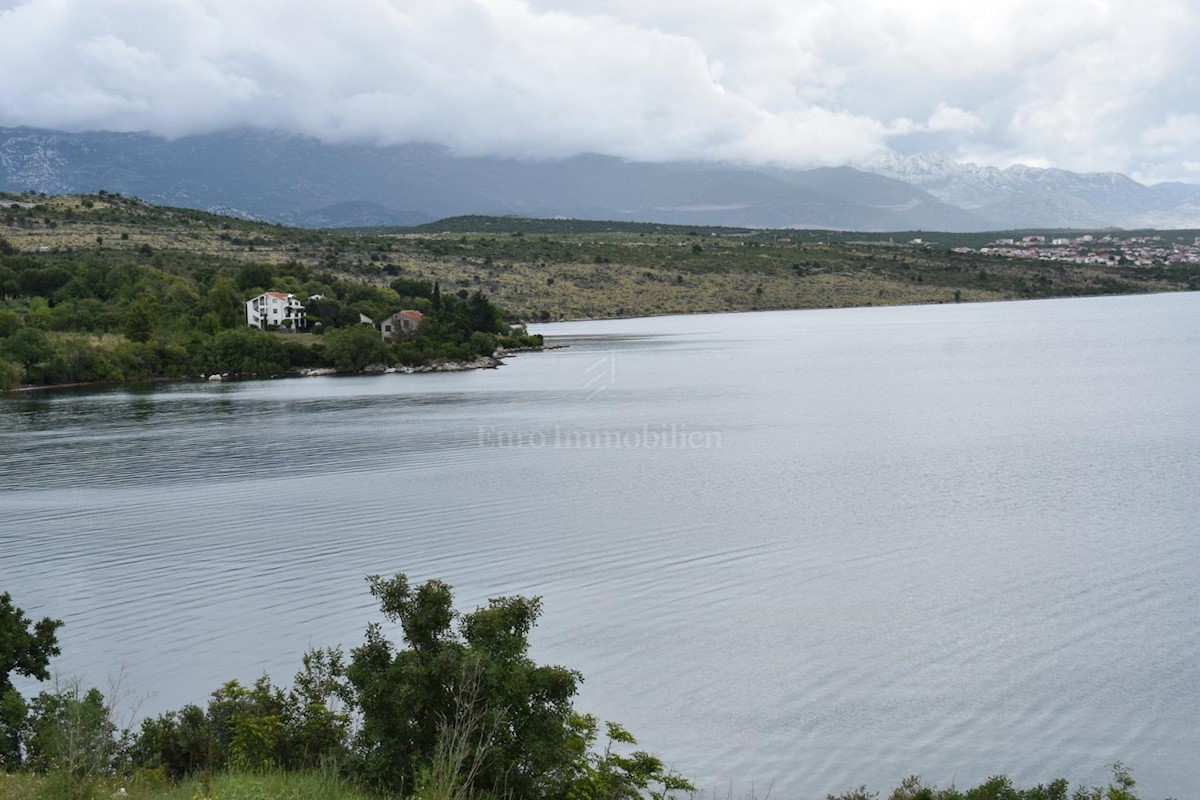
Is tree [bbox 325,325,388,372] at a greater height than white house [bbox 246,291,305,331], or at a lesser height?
lesser

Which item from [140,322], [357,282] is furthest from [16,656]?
[357,282]

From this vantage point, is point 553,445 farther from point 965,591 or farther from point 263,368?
point 263,368

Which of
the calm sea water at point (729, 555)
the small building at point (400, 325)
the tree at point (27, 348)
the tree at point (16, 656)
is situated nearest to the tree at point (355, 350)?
the small building at point (400, 325)

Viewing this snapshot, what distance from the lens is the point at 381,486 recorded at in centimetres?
3306

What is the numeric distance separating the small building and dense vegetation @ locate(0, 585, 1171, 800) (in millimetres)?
75289

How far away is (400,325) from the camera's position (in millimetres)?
86875

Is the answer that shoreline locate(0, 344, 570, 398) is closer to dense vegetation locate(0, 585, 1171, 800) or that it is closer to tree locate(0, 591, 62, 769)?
tree locate(0, 591, 62, 769)

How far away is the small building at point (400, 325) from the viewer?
86062mm

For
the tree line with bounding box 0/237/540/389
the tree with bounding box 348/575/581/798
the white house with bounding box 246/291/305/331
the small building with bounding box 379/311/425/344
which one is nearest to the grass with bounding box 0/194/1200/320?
the tree line with bounding box 0/237/540/389

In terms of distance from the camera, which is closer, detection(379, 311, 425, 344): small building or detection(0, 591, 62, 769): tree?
detection(0, 591, 62, 769): tree

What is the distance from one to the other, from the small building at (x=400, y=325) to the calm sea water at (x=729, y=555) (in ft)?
105

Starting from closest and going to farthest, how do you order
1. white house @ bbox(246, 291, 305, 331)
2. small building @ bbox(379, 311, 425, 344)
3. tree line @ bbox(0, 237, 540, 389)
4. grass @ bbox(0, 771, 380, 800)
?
grass @ bbox(0, 771, 380, 800)
tree line @ bbox(0, 237, 540, 389)
small building @ bbox(379, 311, 425, 344)
white house @ bbox(246, 291, 305, 331)

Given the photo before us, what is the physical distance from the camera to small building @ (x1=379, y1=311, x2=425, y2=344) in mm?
86062

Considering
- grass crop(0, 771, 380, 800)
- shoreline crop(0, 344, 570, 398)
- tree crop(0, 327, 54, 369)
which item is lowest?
shoreline crop(0, 344, 570, 398)
